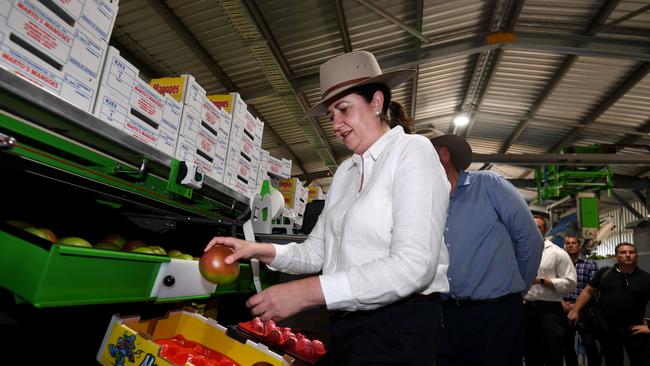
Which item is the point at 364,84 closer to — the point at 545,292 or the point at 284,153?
the point at 545,292

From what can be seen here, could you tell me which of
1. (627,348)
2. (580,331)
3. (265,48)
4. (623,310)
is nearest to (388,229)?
(265,48)

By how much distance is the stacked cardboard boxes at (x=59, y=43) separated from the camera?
1.41m

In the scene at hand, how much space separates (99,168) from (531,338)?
15.2ft

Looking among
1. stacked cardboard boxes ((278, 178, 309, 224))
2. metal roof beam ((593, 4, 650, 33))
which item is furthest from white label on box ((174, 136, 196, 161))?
metal roof beam ((593, 4, 650, 33))

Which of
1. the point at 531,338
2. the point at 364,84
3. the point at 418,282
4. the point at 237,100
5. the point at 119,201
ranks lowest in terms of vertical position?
the point at 531,338

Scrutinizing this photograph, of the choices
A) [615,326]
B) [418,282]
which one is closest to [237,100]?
[418,282]

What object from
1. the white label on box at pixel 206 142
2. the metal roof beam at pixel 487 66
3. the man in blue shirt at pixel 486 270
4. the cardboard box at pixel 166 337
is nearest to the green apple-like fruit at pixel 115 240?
the cardboard box at pixel 166 337

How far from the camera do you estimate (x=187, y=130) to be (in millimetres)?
2359

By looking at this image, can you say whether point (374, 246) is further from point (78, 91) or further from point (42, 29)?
point (42, 29)

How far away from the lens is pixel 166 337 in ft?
7.36

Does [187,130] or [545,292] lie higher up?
[187,130]

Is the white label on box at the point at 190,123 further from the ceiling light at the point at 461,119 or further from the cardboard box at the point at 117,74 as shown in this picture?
the ceiling light at the point at 461,119

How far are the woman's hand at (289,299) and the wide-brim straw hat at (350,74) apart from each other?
0.73 meters

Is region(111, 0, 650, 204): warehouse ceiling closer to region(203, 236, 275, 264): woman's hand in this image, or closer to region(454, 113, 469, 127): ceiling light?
region(454, 113, 469, 127): ceiling light
